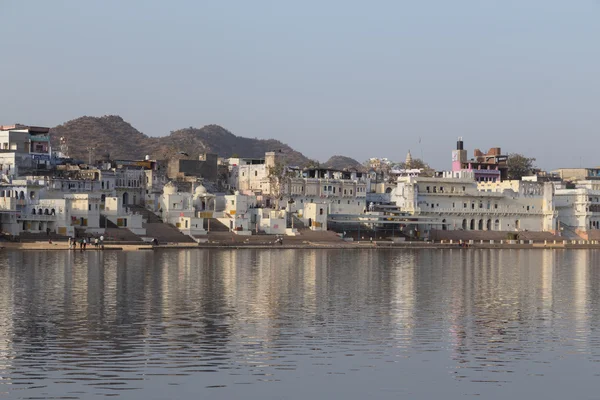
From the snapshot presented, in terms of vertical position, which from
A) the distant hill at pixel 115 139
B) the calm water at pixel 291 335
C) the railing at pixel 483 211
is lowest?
the calm water at pixel 291 335

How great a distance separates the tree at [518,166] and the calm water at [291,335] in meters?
80.5

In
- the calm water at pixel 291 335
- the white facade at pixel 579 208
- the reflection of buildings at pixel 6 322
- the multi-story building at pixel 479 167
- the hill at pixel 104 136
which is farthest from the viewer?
the hill at pixel 104 136

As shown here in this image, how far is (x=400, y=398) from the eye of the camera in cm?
1861

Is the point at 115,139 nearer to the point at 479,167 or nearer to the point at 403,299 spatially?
the point at 479,167

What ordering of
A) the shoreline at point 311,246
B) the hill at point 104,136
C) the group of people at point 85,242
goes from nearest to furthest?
the group of people at point 85,242 → the shoreline at point 311,246 → the hill at point 104,136

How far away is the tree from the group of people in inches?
2653

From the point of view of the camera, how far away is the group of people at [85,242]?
213 feet

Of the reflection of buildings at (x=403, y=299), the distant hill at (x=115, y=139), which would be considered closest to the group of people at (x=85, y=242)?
the reflection of buildings at (x=403, y=299)

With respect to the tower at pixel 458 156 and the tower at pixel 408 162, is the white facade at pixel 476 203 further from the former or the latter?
the tower at pixel 408 162

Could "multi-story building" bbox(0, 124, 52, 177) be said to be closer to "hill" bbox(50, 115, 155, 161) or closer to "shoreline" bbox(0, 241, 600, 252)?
"shoreline" bbox(0, 241, 600, 252)

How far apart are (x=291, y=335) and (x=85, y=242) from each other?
4231cm

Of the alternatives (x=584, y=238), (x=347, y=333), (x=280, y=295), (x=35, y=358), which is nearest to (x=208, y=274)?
(x=280, y=295)

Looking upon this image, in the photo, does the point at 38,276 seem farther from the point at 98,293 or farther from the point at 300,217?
the point at 300,217

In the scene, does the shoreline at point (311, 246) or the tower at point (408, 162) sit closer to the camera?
the shoreline at point (311, 246)
